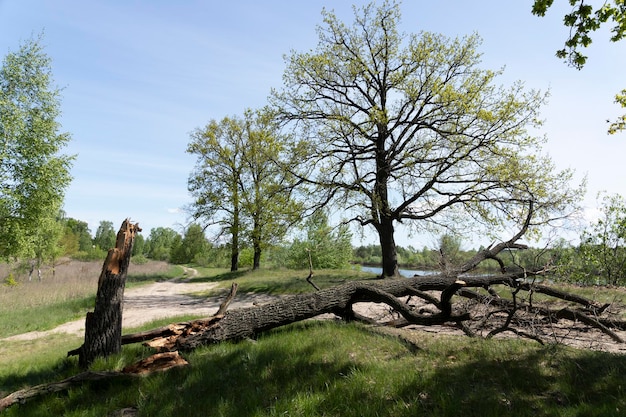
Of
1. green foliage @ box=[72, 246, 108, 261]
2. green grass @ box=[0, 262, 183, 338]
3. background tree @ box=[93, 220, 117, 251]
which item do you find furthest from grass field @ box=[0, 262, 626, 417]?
background tree @ box=[93, 220, 117, 251]

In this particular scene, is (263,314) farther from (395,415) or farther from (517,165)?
(517,165)

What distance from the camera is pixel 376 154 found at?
19250 mm

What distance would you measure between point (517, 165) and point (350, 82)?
9.50m

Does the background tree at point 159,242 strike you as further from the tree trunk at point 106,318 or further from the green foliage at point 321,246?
the tree trunk at point 106,318

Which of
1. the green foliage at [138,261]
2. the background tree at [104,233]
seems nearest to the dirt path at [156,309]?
the green foliage at [138,261]

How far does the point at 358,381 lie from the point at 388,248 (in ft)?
49.7

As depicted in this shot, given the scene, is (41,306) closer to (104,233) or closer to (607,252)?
(607,252)

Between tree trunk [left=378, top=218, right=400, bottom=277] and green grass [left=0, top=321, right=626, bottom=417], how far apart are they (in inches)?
509

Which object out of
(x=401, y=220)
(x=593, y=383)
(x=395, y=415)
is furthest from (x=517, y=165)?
(x=395, y=415)

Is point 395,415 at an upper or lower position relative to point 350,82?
lower

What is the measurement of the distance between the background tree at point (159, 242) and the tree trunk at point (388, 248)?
89874 millimetres

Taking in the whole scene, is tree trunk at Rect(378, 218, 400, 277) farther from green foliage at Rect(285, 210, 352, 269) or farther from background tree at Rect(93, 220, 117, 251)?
background tree at Rect(93, 220, 117, 251)

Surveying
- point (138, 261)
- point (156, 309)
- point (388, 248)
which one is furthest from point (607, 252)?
point (138, 261)

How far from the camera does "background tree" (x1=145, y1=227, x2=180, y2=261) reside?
9876 cm
